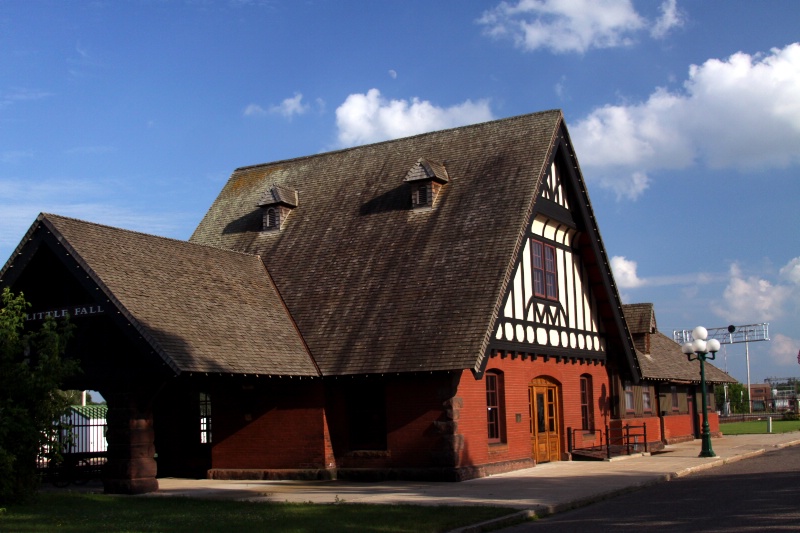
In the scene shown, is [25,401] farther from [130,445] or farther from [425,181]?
[425,181]

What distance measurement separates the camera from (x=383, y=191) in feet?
87.8

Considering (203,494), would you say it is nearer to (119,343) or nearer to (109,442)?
(109,442)

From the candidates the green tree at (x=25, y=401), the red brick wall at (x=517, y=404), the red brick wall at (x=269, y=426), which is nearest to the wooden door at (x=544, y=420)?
the red brick wall at (x=517, y=404)

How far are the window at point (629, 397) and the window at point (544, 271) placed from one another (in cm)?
711

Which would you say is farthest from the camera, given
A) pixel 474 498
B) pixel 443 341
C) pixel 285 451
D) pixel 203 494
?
pixel 285 451

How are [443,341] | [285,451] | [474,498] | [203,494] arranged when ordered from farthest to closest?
1. [285,451]
2. [443,341]
3. [203,494]
4. [474,498]

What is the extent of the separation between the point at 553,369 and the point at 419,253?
218 inches

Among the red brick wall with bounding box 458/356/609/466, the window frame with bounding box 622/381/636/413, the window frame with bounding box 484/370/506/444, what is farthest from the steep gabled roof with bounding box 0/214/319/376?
the window frame with bounding box 622/381/636/413

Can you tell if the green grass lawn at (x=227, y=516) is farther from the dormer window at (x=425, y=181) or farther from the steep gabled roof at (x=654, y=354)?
the steep gabled roof at (x=654, y=354)

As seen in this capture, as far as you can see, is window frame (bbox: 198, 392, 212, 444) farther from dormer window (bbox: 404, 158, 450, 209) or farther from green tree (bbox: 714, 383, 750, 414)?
green tree (bbox: 714, 383, 750, 414)

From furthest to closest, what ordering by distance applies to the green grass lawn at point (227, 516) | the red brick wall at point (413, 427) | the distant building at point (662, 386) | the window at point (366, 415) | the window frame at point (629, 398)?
the distant building at point (662, 386)
the window frame at point (629, 398)
the window at point (366, 415)
the red brick wall at point (413, 427)
the green grass lawn at point (227, 516)

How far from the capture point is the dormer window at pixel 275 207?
2773 centimetres

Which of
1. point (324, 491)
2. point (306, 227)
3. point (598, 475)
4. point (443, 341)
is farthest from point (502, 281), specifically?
point (306, 227)

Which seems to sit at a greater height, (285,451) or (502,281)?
(502,281)
